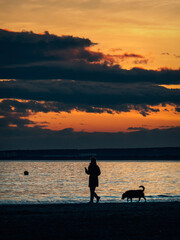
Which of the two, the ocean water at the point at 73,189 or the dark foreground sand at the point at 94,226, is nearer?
the dark foreground sand at the point at 94,226

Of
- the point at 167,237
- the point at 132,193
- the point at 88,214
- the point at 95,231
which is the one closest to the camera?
the point at 167,237

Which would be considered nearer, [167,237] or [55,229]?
[167,237]

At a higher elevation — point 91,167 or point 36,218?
point 91,167

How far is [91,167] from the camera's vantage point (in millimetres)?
25453

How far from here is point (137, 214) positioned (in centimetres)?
1967

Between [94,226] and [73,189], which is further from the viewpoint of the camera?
[73,189]

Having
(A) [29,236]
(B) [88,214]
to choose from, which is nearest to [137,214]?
(B) [88,214]

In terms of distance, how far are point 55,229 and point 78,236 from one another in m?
1.57

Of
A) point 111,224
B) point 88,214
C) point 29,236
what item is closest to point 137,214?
point 88,214

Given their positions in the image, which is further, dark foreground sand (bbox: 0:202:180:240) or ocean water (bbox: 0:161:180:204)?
ocean water (bbox: 0:161:180:204)

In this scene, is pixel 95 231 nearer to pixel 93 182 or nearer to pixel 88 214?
pixel 88 214

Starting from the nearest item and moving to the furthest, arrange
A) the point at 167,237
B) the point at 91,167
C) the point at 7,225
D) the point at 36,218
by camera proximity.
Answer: the point at 167,237 → the point at 7,225 → the point at 36,218 → the point at 91,167

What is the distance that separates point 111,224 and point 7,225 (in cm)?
350

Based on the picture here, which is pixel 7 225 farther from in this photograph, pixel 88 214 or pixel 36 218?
pixel 88 214
